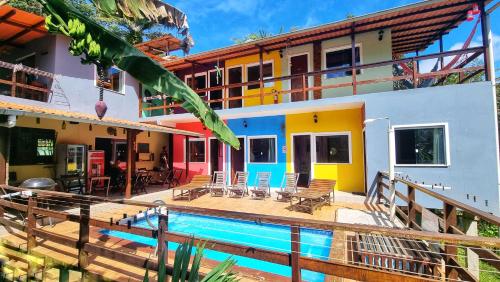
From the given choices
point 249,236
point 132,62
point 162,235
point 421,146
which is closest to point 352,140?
point 421,146

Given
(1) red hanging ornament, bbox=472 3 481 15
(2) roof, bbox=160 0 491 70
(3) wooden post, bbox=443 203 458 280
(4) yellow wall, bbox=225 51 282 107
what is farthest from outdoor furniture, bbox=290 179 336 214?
(1) red hanging ornament, bbox=472 3 481 15

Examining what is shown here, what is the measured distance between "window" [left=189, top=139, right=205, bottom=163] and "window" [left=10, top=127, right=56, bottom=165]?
6.59 m

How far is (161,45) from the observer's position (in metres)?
17.2

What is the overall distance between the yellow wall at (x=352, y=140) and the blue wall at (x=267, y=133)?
1090 millimetres

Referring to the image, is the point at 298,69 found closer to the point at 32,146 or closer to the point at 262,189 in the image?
the point at 262,189

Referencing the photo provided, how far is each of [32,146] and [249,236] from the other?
8998 millimetres

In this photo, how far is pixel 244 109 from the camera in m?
12.1

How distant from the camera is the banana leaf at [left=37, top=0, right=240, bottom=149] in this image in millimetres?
2508

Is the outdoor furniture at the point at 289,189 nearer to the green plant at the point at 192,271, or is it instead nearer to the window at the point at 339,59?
the window at the point at 339,59

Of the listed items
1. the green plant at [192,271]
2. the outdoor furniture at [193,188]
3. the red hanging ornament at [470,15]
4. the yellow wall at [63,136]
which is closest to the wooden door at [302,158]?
the outdoor furniture at [193,188]

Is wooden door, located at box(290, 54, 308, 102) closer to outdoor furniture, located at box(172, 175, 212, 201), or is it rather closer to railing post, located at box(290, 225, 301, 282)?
outdoor furniture, located at box(172, 175, 212, 201)

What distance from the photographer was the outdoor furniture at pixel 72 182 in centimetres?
1012

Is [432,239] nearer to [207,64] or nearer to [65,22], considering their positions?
[65,22]

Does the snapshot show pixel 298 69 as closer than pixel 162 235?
No
